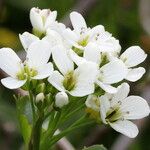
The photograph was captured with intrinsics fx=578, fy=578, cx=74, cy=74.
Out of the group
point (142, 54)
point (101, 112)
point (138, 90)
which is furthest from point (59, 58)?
point (138, 90)

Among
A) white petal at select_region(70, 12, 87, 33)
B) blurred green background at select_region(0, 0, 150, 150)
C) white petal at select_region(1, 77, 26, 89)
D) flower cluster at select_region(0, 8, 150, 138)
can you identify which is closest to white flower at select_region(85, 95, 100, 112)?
flower cluster at select_region(0, 8, 150, 138)

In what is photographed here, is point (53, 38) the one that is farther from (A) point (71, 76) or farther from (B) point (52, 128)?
(B) point (52, 128)

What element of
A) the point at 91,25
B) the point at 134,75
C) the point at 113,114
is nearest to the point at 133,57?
the point at 134,75

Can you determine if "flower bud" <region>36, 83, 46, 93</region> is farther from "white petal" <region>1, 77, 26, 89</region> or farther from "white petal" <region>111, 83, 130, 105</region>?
"white petal" <region>111, 83, 130, 105</region>

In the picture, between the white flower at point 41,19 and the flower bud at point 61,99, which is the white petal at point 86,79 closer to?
the flower bud at point 61,99

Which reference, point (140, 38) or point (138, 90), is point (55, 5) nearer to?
point (140, 38)
